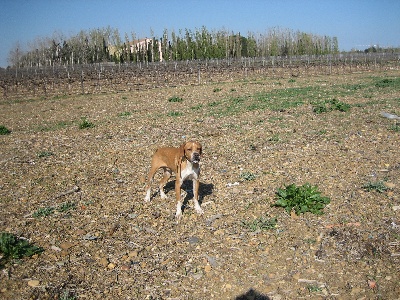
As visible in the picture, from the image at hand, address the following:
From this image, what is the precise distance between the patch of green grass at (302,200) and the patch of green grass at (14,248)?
4.08 meters

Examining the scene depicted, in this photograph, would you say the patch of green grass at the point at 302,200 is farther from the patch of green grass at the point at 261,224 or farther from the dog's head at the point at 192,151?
the dog's head at the point at 192,151

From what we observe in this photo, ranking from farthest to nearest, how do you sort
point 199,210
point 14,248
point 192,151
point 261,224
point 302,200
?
point 199,210
point 302,200
point 261,224
point 192,151
point 14,248

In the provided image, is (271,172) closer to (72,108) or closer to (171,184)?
(171,184)

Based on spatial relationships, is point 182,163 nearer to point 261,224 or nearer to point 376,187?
point 261,224

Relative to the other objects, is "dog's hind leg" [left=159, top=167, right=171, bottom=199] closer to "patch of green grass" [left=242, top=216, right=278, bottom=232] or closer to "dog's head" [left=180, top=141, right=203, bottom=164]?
"dog's head" [left=180, top=141, right=203, bottom=164]

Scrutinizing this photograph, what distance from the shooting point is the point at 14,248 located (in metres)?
5.04

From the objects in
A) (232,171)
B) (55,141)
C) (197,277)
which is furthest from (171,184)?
(55,141)

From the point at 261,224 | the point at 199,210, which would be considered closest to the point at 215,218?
the point at 199,210

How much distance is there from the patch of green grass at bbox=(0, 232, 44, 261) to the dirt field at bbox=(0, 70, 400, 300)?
4.6 inches

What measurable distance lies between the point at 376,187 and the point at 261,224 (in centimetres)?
254

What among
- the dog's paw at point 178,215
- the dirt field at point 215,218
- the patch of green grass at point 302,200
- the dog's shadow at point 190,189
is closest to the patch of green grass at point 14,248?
the dirt field at point 215,218

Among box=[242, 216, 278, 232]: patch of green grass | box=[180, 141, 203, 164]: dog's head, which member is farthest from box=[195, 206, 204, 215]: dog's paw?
box=[180, 141, 203, 164]: dog's head

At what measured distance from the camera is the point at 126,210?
687cm

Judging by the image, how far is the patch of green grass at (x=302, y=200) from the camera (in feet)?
20.8
